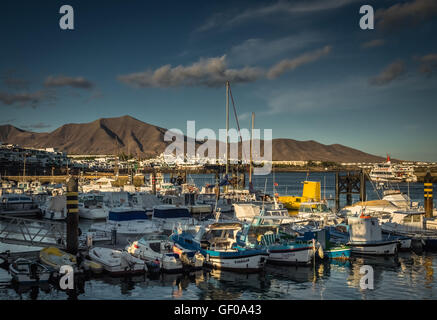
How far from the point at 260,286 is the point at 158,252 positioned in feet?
21.7

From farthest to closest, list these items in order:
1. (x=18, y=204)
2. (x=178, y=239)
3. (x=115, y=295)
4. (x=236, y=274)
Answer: (x=18, y=204) < (x=178, y=239) < (x=236, y=274) < (x=115, y=295)

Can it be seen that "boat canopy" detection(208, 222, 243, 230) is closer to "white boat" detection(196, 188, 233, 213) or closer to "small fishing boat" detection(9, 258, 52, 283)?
"small fishing boat" detection(9, 258, 52, 283)

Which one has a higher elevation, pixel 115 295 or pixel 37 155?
pixel 37 155

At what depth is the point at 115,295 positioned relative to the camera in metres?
18.7

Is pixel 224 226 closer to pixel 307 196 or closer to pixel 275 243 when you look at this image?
pixel 275 243

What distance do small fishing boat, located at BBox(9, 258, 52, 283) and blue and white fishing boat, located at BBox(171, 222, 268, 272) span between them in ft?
27.1

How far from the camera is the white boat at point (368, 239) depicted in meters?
27.5

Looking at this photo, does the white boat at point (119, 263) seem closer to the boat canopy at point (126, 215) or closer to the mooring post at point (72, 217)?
the mooring post at point (72, 217)

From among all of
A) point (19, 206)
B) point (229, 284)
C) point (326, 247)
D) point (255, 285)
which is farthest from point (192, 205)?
point (255, 285)

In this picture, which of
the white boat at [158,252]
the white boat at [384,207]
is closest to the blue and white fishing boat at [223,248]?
the white boat at [158,252]
